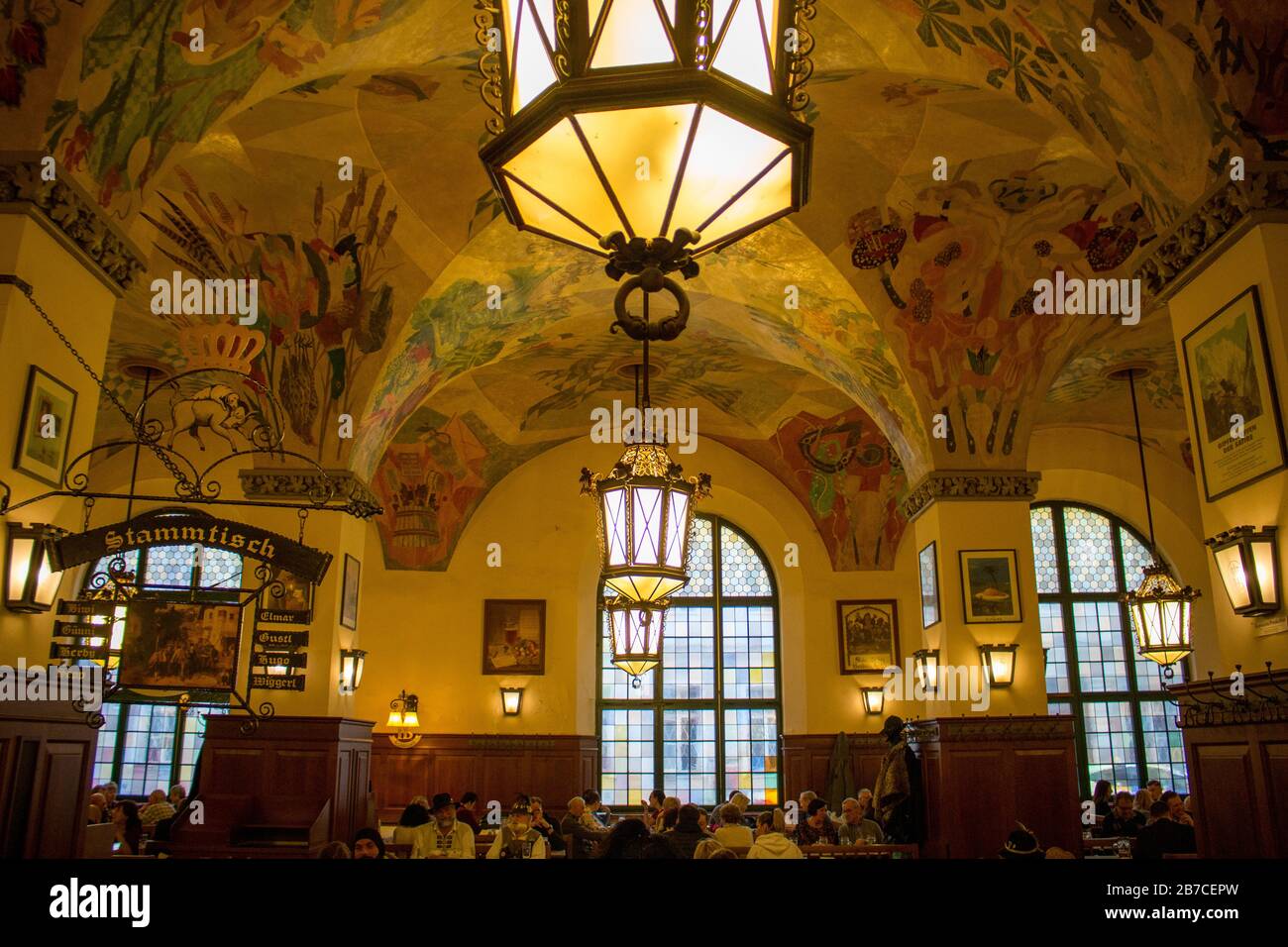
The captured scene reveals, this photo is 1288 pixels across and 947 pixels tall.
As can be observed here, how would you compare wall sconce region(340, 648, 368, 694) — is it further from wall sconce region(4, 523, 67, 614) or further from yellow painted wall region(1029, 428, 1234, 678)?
yellow painted wall region(1029, 428, 1234, 678)

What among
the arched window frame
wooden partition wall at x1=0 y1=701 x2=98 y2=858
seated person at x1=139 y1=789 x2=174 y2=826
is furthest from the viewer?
the arched window frame

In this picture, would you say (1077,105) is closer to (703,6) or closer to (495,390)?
(703,6)

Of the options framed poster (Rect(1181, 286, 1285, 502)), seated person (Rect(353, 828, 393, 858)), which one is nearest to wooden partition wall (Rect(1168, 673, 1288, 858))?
framed poster (Rect(1181, 286, 1285, 502))

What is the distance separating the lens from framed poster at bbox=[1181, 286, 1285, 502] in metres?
5.30

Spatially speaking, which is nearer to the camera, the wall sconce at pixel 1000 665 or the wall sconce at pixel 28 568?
the wall sconce at pixel 28 568

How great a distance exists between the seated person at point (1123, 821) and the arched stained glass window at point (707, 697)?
539 centimetres

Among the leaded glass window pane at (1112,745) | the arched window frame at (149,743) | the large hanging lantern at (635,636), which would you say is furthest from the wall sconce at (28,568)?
the leaded glass window pane at (1112,745)

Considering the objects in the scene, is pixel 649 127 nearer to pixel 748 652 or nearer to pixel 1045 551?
pixel 748 652

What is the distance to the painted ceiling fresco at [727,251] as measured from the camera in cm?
585

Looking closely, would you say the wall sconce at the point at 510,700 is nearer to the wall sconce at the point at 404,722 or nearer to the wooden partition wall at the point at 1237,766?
the wall sconce at the point at 404,722

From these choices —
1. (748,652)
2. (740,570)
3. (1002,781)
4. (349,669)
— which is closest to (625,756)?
(748,652)

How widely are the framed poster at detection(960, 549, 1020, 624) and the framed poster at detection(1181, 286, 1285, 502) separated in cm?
450

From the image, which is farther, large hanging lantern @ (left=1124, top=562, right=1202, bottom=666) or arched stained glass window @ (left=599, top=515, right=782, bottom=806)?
arched stained glass window @ (left=599, top=515, right=782, bottom=806)

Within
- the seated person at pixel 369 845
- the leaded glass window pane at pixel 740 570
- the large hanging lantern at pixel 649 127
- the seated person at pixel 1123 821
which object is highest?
the leaded glass window pane at pixel 740 570
